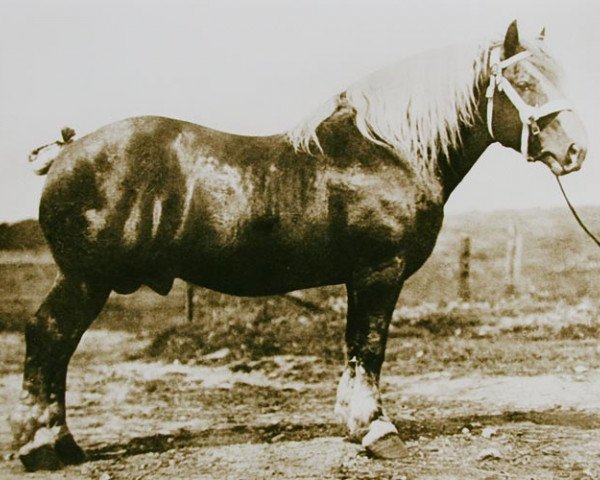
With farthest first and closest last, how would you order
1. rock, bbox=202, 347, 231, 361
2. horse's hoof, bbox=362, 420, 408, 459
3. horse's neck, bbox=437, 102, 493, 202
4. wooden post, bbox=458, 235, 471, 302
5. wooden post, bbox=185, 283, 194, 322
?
1. wooden post, bbox=458, 235, 471, 302
2. wooden post, bbox=185, 283, 194, 322
3. rock, bbox=202, 347, 231, 361
4. horse's neck, bbox=437, 102, 493, 202
5. horse's hoof, bbox=362, 420, 408, 459

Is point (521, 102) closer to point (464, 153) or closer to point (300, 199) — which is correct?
point (464, 153)

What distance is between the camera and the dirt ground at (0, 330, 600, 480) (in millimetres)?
2277

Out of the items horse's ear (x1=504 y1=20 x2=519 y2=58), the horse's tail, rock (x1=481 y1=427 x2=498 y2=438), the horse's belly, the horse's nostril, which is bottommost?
rock (x1=481 y1=427 x2=498 y2=438)

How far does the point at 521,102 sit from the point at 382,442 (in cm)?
134

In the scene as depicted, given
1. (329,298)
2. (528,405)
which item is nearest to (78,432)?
(329,298)

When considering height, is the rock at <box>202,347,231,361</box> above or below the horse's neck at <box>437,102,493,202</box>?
below

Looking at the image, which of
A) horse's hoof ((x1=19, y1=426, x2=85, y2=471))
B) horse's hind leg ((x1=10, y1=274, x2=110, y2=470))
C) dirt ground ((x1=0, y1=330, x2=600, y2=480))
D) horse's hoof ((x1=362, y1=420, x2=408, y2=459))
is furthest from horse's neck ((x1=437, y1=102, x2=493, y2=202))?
horse's hoof ((x1=19, y1=426, x2=85, y2=471))

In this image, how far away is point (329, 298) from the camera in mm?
3818

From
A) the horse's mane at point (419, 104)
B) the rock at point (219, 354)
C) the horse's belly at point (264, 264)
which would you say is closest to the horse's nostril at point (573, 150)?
the horse's mane at point (419, 104)

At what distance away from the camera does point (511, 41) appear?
2379mm

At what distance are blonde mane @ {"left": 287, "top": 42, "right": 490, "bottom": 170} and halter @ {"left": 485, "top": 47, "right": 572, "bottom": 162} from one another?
2.1 inches

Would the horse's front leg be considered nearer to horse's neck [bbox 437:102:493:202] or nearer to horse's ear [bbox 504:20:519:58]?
horse's neck [bbox 437:102:493:202]

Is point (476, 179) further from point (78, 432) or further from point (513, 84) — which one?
point (78, 432)

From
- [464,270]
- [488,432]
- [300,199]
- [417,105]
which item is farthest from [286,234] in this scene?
[464,270]
